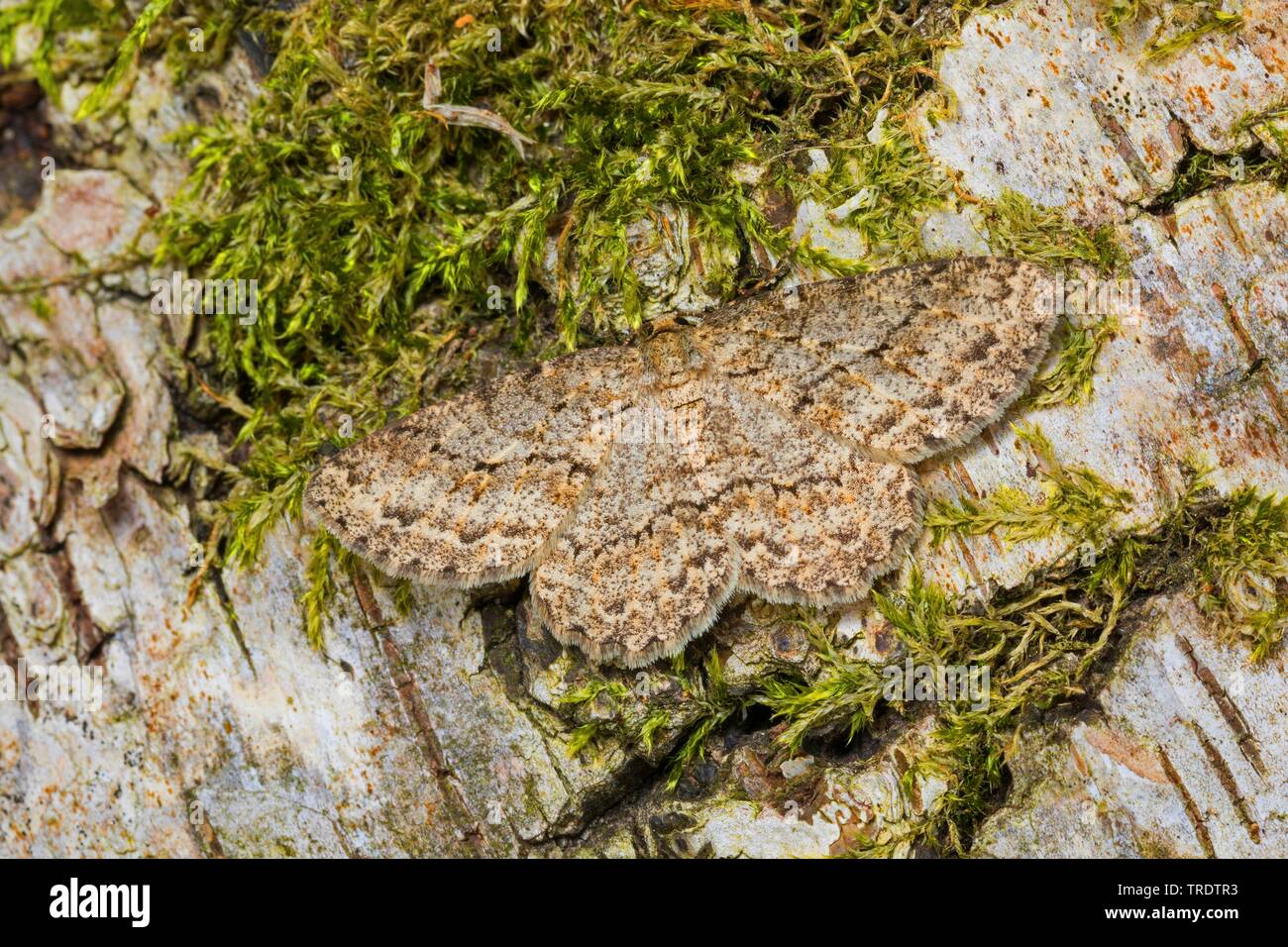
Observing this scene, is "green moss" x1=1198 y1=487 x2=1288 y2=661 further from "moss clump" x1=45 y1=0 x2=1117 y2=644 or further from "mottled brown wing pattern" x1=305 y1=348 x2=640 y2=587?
"mottled brown wing pattern" x1=305 y1=348 x2=640 y2=587

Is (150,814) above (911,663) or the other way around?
the other way around

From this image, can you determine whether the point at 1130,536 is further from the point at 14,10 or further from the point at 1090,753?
the point at 14,10

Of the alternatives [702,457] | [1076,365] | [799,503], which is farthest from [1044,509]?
[702,457]

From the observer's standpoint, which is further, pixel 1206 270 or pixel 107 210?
pixel 107 210
